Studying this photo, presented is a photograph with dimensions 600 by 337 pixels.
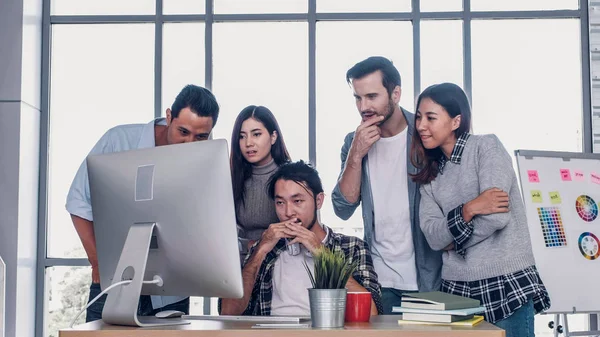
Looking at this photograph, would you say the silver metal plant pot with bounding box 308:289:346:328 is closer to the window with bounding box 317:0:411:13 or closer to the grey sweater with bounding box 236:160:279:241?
the grey sweater with bounding box 236:160:279:241

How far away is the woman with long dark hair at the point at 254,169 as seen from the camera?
3.50m

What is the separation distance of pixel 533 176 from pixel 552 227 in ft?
0.96

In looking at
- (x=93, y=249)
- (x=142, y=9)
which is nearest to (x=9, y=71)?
(x=142, y=9)

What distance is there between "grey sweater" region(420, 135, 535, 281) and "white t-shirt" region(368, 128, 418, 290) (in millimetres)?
232

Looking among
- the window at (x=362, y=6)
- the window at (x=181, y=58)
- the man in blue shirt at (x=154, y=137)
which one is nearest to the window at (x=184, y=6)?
the window at (x=181, y=58)

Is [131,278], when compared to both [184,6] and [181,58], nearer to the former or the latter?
[181,58]

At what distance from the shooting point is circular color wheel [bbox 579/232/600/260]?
13.0ft

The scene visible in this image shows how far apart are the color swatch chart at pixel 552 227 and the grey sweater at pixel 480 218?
822mm

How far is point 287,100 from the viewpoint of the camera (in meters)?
4.49

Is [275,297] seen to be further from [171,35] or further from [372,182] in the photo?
[171,35]

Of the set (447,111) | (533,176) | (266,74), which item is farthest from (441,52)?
(447,111)

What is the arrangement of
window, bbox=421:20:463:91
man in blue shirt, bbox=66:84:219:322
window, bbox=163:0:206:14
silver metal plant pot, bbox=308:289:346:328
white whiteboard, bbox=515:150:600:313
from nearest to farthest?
silver metal plant pot, bbox=308:289:346:328 < man in blue shirt, bbox=66:84:219:322 < white whiteboard, bbox=515:150:600:313 < window, bbox=421:20:463:91 < window, bbox=163:0:206:14

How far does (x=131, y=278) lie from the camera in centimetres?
223

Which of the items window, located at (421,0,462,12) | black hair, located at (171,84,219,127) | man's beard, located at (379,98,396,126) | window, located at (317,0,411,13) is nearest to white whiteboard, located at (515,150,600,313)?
A: man's beard, located at (379,98,396,126)
